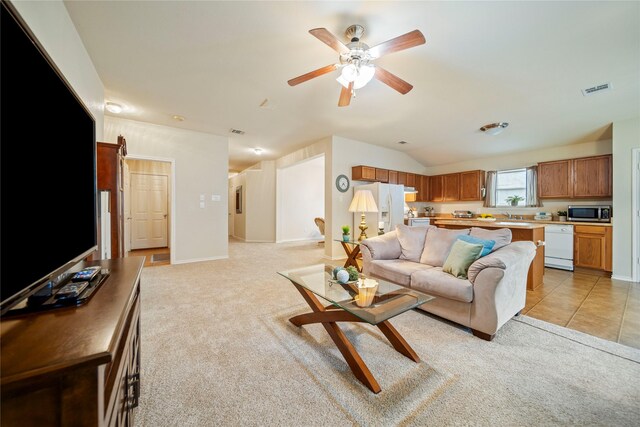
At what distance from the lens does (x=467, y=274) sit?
87.7 inches

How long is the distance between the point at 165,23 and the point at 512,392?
3.74 meters

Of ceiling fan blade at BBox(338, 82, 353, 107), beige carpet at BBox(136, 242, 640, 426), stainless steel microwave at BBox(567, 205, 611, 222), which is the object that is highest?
ceiling fan blade at BBox(338, 82, 353, 107)

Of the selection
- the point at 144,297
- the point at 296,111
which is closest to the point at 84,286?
the point at 144,297

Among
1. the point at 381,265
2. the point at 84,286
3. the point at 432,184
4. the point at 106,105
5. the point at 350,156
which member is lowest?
the point at 381,265

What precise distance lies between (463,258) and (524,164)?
477 centimetres

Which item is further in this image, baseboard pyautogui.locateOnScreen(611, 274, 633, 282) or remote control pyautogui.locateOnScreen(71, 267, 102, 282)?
baseboard pyautogui.locateOnScreen(611, 274, 633, 282)

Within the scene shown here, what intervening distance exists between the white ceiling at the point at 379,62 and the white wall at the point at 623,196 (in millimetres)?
246

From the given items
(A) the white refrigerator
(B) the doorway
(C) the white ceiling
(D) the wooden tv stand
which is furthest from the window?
(B) the doorway

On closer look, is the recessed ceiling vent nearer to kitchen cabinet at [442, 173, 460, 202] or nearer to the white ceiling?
the white ceiling

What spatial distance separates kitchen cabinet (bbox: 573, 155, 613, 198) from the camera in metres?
4.18

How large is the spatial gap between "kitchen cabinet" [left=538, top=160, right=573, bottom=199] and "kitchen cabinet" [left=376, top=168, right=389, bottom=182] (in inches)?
123

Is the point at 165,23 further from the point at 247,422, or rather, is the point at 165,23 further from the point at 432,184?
the point at 432,184

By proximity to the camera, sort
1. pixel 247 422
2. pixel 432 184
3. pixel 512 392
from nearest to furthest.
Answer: pixel 247 422, pixel 512 392, pixel 432 184

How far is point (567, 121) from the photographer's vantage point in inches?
158
